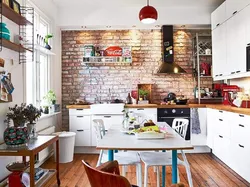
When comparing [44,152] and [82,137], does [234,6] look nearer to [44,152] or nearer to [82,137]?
[82,137]

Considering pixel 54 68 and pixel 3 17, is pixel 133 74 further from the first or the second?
pixel 3 17

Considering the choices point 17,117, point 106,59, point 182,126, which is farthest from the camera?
point 106,59

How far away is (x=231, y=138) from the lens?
3.67 meters

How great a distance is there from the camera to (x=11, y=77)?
3080mm

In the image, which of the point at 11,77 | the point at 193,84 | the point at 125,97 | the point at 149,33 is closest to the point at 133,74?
the point at 125,97

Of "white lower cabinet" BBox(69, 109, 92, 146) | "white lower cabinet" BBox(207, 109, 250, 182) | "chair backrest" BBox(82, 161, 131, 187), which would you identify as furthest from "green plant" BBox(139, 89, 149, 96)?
"chair backrest" BBox(82, 161, 131, 187)

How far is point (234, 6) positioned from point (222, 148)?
2.35 meters

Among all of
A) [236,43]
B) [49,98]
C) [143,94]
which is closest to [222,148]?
[236,43]

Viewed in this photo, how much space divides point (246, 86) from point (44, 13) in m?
3.90

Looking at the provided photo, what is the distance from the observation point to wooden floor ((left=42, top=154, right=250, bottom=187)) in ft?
10.7

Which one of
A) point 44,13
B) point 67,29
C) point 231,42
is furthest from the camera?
point 67,29

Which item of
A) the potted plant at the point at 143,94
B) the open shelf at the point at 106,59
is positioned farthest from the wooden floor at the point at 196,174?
the open shelf at the point at 106,59

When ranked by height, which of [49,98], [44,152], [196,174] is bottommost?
[196,174]

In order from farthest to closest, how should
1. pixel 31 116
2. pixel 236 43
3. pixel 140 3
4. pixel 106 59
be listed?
1. pixel 106 59
2. pixel 140 3
3. pixel 236 43
4. pixel 31 116
